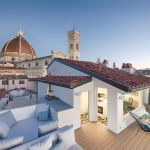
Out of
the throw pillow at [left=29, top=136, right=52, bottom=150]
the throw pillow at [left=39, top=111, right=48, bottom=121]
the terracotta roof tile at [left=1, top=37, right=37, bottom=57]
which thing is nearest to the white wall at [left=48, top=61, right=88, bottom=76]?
the throw pillow at [left=39, top=111, right=48, bottom=121]

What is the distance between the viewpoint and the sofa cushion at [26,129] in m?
3.25

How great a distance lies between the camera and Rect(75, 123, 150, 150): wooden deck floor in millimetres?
3256

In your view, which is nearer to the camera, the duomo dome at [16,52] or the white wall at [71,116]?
the white wall at [71,116]

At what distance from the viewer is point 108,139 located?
3.62 meters

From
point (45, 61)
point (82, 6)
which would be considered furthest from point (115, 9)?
point (45, 61)

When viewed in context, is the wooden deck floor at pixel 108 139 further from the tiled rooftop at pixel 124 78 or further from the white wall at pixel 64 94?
the tiled rooftop at pixel 124 78

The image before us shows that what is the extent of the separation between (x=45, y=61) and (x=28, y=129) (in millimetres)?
26845

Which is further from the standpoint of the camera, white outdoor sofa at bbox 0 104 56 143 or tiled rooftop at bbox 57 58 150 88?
tiled rooftop at bbox 57 58 150 88

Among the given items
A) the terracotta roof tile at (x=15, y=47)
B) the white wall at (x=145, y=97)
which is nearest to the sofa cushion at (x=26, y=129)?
the white wall at (x=145, y=97)

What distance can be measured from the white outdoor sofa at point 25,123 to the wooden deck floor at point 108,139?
1.78m

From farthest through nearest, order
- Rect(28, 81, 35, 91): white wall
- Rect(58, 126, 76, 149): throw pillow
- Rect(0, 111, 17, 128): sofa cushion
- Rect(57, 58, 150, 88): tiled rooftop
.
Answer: Rect(28, 81, 35, 91): white wall < Rect(57, 58, 150, 88): tiled rooftop < Rect(0, 111, 17, 128): sofa cushion < Rect(58, 126, 76, 149): throw pillow

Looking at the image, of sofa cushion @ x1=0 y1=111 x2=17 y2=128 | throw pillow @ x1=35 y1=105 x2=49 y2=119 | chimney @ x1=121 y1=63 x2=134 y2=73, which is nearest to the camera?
sofa cushion @ x1=0 y1=111 x2=17 y2=128

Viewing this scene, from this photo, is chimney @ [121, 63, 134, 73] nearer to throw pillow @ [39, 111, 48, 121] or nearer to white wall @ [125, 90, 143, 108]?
white wall @ [125, 90, 143, 108]

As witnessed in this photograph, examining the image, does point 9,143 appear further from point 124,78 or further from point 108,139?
point 124,78
